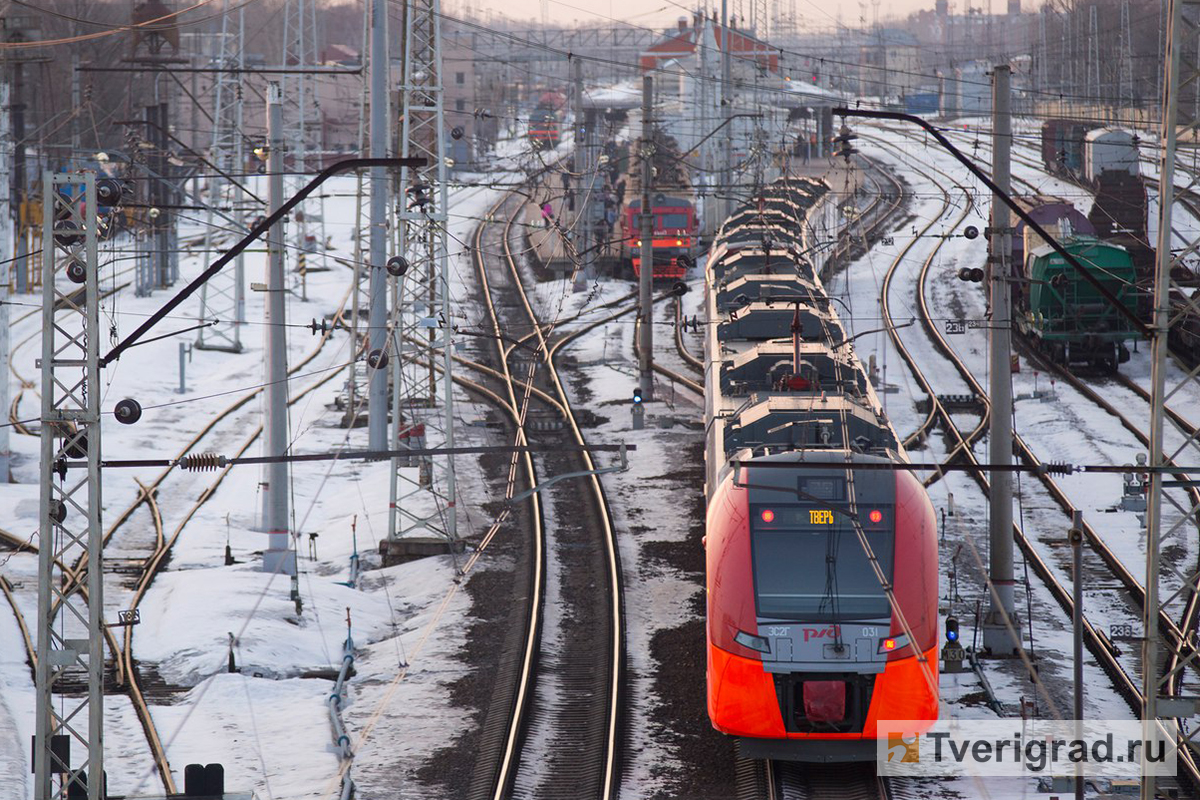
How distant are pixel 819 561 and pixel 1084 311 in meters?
22.7

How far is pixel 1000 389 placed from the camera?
19719 mm

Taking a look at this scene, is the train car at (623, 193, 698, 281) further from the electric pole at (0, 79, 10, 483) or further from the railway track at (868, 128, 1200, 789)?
the electric pole at (0, 79, 10, 483)

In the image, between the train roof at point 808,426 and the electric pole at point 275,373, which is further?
the electric pole at point 275,373

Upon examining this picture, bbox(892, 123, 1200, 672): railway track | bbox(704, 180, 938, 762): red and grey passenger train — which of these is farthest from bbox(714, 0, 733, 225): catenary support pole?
bbox(704, 180, 938, 762): red and grey passenger train

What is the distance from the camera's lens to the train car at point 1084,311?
117 ft

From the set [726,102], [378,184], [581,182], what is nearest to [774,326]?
[378,184]

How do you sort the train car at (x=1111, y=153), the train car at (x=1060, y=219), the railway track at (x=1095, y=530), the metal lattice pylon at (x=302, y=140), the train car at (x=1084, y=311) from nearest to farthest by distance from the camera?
1. the railway track at (x=1095, y=530)
2. the train car at (x=1084, y=311)
3. the train car at (x=1060, y=219)
4. the metal lattice pylon at (x=302, y=140)
5. the train car at (x=1111, y=153)

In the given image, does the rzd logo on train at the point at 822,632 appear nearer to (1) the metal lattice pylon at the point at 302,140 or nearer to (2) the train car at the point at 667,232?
(1) the metal lattice pylon at the point at 302,140

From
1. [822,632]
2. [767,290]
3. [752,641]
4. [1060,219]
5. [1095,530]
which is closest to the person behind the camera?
[822,632]

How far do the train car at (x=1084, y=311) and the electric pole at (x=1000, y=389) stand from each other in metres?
16.3

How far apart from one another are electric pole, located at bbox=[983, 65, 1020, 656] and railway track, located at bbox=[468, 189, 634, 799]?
4.99 meters

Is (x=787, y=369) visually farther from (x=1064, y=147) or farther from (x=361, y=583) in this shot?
(x=1064, y=147)

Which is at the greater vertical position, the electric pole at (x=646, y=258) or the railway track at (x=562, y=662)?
the electric pole at (x=646, y=258)

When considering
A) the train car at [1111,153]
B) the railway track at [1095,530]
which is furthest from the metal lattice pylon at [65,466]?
the train car at [1111,153]
